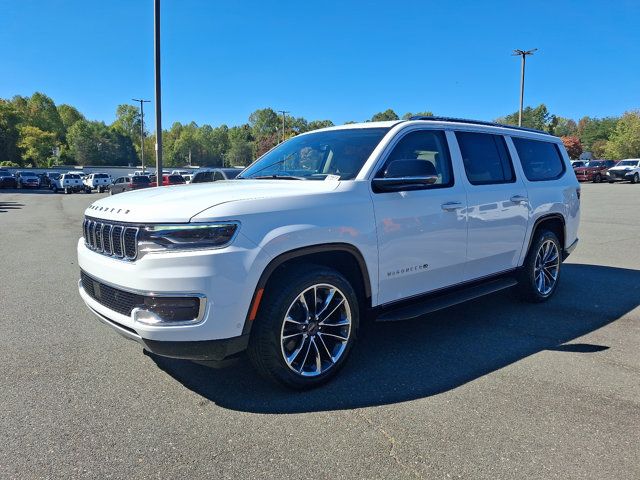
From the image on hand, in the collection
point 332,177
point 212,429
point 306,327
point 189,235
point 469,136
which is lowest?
point 212,429

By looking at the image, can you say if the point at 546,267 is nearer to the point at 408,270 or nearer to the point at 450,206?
the point at 450,206

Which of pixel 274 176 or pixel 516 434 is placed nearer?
pixel 516 434

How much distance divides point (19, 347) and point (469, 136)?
4.57 meters

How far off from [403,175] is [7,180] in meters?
53.6

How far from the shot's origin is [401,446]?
2.80 m

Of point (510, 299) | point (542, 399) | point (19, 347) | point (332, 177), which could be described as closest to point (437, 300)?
point (542, 399)

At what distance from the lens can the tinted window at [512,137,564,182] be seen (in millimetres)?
5441

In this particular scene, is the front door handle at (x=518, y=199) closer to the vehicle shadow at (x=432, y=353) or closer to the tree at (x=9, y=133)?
the vehicle shadow at (x=432, y=353)

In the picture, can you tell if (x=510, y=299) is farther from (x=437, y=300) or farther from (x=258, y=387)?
(x=258, y=387)

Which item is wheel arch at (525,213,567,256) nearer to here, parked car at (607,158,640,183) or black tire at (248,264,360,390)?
black tire at (248,264,360,390)

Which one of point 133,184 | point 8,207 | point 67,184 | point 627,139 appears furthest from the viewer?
point 627,139

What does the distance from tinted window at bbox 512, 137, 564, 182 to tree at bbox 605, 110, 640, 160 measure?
82.5m

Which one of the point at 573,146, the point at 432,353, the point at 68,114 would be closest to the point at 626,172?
the point at 432,353

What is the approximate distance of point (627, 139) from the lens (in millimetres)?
75562
